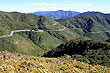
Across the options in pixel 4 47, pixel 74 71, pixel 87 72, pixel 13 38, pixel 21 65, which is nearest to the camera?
pixel 21 65

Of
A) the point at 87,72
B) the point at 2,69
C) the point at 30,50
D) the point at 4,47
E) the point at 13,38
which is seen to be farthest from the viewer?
the point at 13,38

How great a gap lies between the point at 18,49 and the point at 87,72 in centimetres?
14881

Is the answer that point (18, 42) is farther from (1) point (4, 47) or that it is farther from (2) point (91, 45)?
(2) point (91, 45)

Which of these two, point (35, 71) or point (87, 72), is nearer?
point (35, 71)

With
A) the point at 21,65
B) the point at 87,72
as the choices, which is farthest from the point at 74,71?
the point at 21,65

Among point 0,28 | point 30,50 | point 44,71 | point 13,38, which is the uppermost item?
point 44,71

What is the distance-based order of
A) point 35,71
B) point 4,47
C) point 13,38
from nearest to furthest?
point 35,71
point 4,47
point 13,38

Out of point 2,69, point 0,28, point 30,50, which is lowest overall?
point 30,50

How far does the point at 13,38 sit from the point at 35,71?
17486 centimetres

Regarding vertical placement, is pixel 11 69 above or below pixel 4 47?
above

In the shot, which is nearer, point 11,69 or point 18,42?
point 11,69

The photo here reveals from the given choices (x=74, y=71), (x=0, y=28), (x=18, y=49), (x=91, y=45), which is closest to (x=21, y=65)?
(x=74, y=71)

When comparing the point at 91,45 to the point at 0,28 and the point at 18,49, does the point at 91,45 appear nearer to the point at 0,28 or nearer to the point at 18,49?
the point at 18,49

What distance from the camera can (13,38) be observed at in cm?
17612
